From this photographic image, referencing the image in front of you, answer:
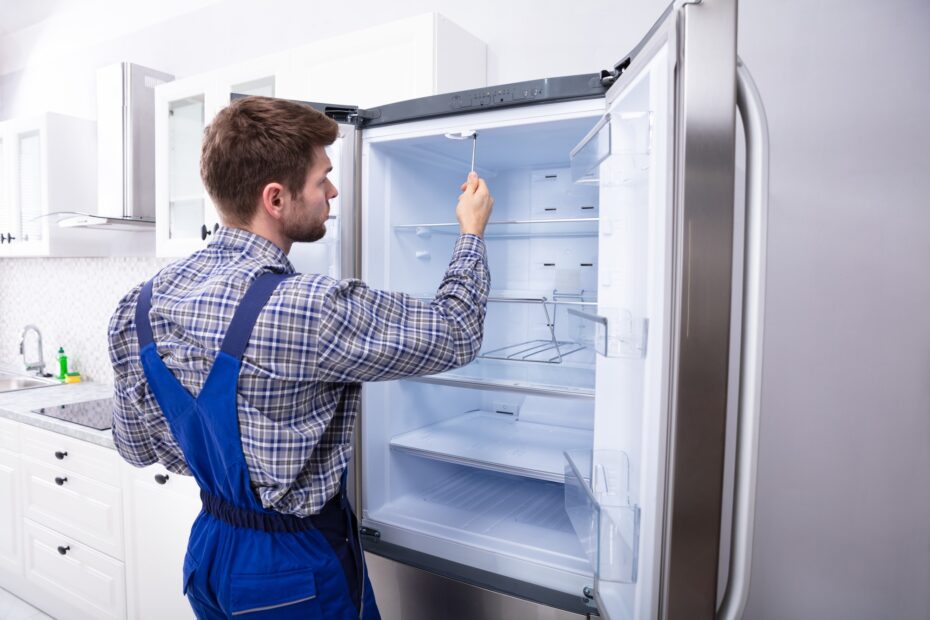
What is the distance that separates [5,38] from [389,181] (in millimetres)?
3690

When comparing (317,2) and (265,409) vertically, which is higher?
(317,2)

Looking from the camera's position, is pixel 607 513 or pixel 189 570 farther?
pixel 189 570

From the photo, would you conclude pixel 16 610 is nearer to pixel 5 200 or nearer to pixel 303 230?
pixel 5 200

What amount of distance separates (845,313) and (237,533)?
1498 mm

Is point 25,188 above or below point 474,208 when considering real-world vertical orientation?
above

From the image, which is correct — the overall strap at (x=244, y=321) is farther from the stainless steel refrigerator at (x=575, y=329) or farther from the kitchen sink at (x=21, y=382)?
the kitchen sink at (x=21, y=382)

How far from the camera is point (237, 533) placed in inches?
43.8

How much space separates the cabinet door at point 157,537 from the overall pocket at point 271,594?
3.06 feet

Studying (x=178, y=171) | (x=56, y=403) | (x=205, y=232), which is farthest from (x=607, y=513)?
(x=56, y=403)

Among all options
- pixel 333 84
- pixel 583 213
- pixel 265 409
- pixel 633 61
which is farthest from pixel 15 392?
pixel 633 61

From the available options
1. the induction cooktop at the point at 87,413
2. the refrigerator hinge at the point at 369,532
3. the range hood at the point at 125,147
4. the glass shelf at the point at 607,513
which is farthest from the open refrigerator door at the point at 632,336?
the range hood at the point at 125,147

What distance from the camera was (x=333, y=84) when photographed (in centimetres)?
182

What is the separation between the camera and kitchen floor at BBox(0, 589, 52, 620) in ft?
8.16

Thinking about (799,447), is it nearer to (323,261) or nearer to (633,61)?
(633,61)
